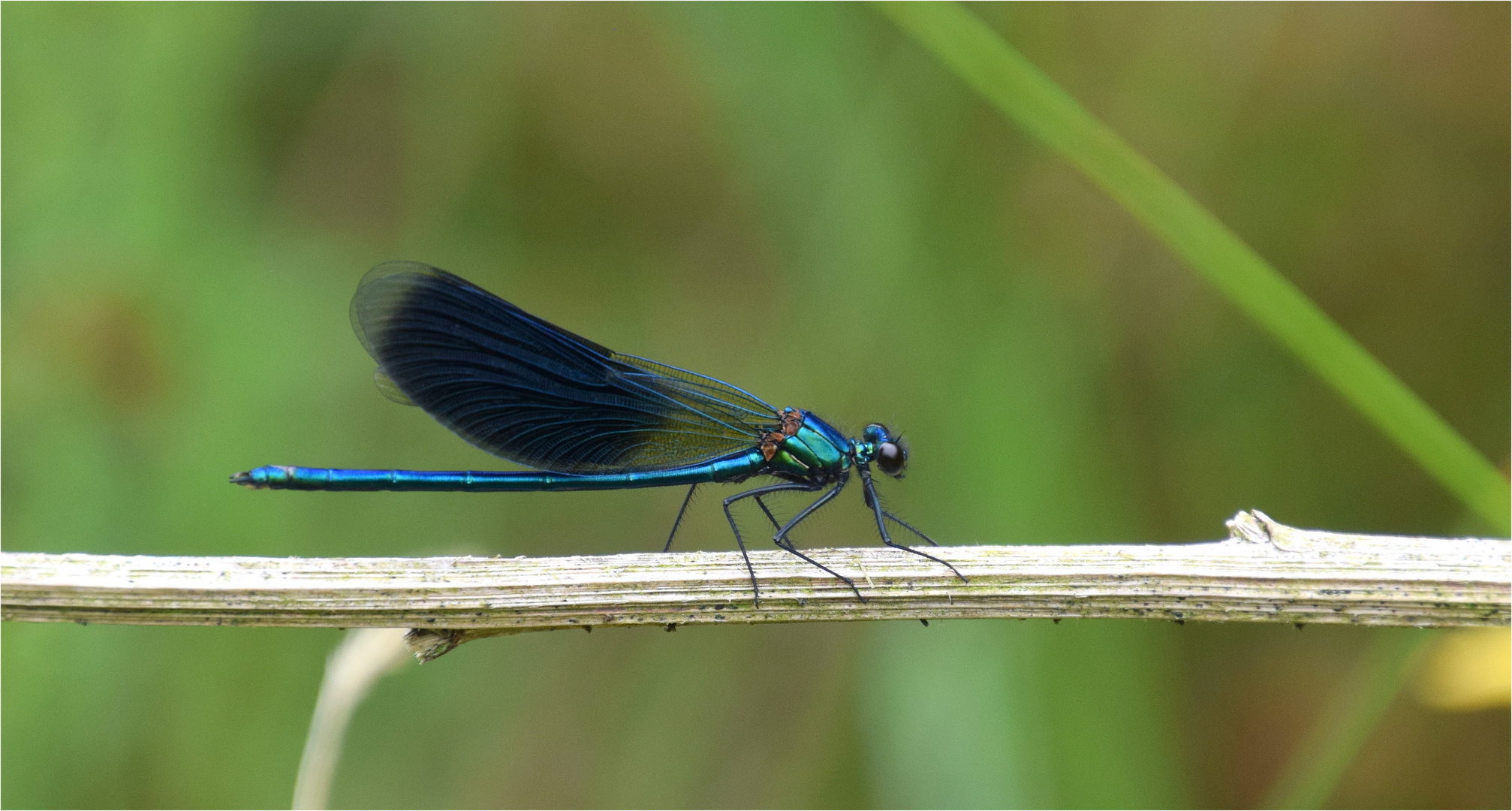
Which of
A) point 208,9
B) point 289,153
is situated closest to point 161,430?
point 289,153

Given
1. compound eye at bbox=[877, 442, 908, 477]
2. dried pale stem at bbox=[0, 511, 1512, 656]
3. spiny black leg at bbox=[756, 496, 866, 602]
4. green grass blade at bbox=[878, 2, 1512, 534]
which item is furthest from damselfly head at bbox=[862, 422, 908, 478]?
green grass blade at bbox=[878, 2, 1512, 534]

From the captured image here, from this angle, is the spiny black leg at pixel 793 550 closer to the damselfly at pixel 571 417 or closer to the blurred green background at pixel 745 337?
the damselfly at pixel 571 417

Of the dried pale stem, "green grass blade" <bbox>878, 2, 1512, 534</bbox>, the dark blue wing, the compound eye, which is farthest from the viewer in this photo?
the compound eye

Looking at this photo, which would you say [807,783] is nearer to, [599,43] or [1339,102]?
[599,43]

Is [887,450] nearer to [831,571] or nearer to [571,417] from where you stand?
[831,571]

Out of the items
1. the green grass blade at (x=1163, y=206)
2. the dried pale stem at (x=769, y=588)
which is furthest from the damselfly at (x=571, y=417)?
the green grass blade at (x=1163, y=206)

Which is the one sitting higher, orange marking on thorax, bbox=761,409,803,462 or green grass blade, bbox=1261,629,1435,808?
orange marking on thorax, bbox=761,409,803,462

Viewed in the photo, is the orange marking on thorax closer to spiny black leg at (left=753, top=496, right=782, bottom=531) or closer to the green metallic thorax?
the green metallic thorax
